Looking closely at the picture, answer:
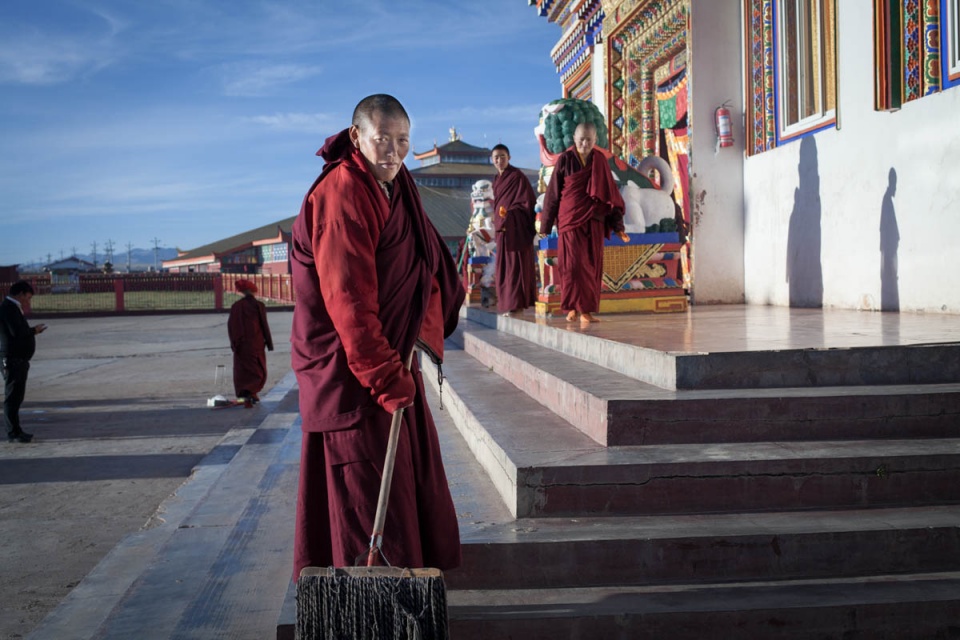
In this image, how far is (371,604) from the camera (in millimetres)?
1870

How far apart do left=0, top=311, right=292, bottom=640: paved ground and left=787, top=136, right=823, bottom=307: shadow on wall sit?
5118 mm

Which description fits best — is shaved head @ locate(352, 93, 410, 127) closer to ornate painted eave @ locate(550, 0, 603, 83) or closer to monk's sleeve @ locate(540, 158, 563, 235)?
monk's sleeve @ locate(540, 158, 563, 235)

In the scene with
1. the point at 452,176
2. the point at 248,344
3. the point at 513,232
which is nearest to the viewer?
the point at 513,232

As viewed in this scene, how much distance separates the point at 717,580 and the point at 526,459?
2.38 ft

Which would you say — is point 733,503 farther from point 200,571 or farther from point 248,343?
point 248,343

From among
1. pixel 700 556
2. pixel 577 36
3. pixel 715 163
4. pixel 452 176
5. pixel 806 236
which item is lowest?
pixel 700 556

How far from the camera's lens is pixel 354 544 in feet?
6.88

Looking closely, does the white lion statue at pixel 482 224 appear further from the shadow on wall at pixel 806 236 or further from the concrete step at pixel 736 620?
the concrete step at pixel 736 620

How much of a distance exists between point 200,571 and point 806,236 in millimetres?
5757

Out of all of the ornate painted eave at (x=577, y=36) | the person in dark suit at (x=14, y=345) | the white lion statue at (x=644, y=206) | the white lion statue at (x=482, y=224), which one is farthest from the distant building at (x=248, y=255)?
the white lion statue at (x=644, y=206)

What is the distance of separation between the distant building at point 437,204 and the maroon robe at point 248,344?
31.1m

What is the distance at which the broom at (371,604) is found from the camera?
186 centimetres

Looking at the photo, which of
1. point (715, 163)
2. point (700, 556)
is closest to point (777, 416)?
point (700, 556)

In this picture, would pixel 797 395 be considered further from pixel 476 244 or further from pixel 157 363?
pixel 157 363
